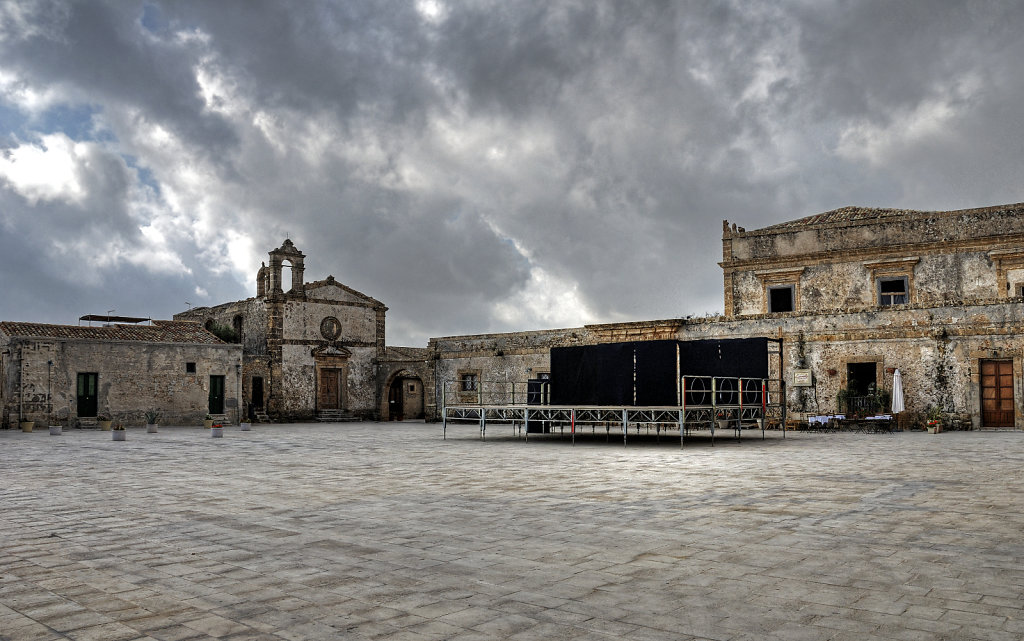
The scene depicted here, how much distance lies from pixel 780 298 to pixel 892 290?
12.6 feet

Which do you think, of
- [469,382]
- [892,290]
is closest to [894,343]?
[892,290]

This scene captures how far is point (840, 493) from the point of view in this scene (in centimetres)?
849

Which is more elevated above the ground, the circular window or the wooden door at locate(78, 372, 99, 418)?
the circular window

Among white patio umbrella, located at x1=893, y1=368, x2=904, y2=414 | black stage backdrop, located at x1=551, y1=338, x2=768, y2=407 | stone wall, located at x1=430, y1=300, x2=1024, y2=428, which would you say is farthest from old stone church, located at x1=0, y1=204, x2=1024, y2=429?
black stage backdrop, located at x1=551, y1=338, x2=768, y2=407

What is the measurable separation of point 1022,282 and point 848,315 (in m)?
7.93

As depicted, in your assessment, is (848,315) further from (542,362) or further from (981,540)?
(981,540)

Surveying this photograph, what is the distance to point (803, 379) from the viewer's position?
75.5ft

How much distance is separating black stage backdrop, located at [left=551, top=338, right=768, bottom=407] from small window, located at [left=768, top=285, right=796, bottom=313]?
10.5m

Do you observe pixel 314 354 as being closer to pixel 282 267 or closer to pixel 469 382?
pixel 282 267

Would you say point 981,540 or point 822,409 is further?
point 822,409

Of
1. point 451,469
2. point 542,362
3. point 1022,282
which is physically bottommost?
point 451,469

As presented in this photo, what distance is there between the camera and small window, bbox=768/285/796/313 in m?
29.2

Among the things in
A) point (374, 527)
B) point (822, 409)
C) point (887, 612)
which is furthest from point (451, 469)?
point (822, 409)

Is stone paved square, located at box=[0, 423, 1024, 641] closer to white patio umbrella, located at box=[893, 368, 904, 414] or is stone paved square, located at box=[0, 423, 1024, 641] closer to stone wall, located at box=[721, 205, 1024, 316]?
white patio umbrella, located at box=[893, 368, 904, 414]
